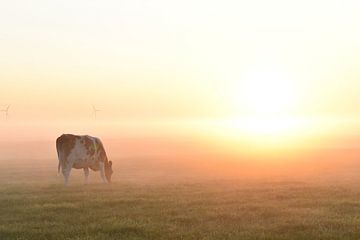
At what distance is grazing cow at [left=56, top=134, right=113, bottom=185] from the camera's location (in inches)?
1398

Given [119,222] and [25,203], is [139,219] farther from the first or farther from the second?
[25,203]

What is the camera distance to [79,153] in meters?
36.3

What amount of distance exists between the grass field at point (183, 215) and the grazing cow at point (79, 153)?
7.73 metres

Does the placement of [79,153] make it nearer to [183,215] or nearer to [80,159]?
[80,159]

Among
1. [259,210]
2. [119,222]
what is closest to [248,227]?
[259,210]

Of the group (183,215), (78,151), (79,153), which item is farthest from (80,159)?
(183,215)

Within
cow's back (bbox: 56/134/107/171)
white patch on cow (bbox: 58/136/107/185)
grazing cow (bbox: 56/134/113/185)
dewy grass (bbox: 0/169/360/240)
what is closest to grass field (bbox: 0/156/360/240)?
dewy grass (bbox: 0/169/360/240)

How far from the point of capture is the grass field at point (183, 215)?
55.0 ft

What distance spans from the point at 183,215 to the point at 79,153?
18.6 metres

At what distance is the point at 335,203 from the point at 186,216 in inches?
320

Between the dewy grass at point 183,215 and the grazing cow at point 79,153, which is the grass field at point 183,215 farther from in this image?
the grazing cow at point 79,153

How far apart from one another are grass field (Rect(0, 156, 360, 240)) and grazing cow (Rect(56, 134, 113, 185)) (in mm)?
7727

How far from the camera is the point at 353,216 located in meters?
19.7

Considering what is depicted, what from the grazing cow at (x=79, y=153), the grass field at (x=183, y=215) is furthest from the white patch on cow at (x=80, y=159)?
the grass field at (x=183, y=215)
